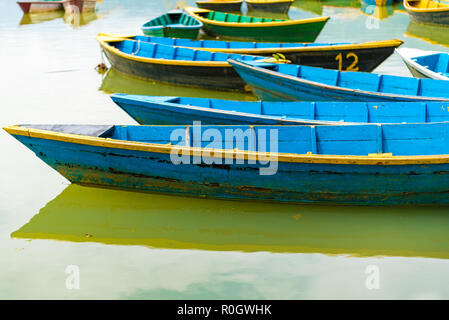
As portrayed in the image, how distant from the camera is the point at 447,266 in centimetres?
649

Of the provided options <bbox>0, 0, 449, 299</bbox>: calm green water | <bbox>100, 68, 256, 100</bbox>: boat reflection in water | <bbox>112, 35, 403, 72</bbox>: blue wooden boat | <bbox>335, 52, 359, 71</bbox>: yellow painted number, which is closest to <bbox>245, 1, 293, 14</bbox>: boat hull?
<bbox>100, 68, 256, 100</bbox>: boat reflection in water

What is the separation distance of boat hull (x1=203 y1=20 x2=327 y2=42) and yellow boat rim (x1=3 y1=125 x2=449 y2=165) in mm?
11668

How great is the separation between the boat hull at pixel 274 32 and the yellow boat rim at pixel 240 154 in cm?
1167

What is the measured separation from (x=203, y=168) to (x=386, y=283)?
10.4ft

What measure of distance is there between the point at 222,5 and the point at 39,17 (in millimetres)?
10926

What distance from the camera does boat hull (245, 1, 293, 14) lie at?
1045 inches

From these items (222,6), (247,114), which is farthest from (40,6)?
(247,114)

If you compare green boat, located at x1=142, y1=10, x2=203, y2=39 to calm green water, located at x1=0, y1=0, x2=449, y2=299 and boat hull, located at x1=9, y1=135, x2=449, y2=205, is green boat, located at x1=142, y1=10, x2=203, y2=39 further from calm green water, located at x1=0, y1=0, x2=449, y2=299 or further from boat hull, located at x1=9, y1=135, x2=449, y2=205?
boat hull, located at x1=9, y1=135, x2=449, y2=205

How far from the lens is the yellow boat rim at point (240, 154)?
6.98 meters

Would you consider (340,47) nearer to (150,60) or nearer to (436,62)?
(436,62)

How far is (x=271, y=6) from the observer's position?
2691cm

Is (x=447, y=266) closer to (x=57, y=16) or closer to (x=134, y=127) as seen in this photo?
(x=134, y=127)

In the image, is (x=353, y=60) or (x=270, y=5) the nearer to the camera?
(x=353, y=60)

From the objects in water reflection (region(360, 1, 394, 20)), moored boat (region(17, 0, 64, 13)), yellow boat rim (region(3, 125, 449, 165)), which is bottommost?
moored boat (region(17, 0, 64, 13))
